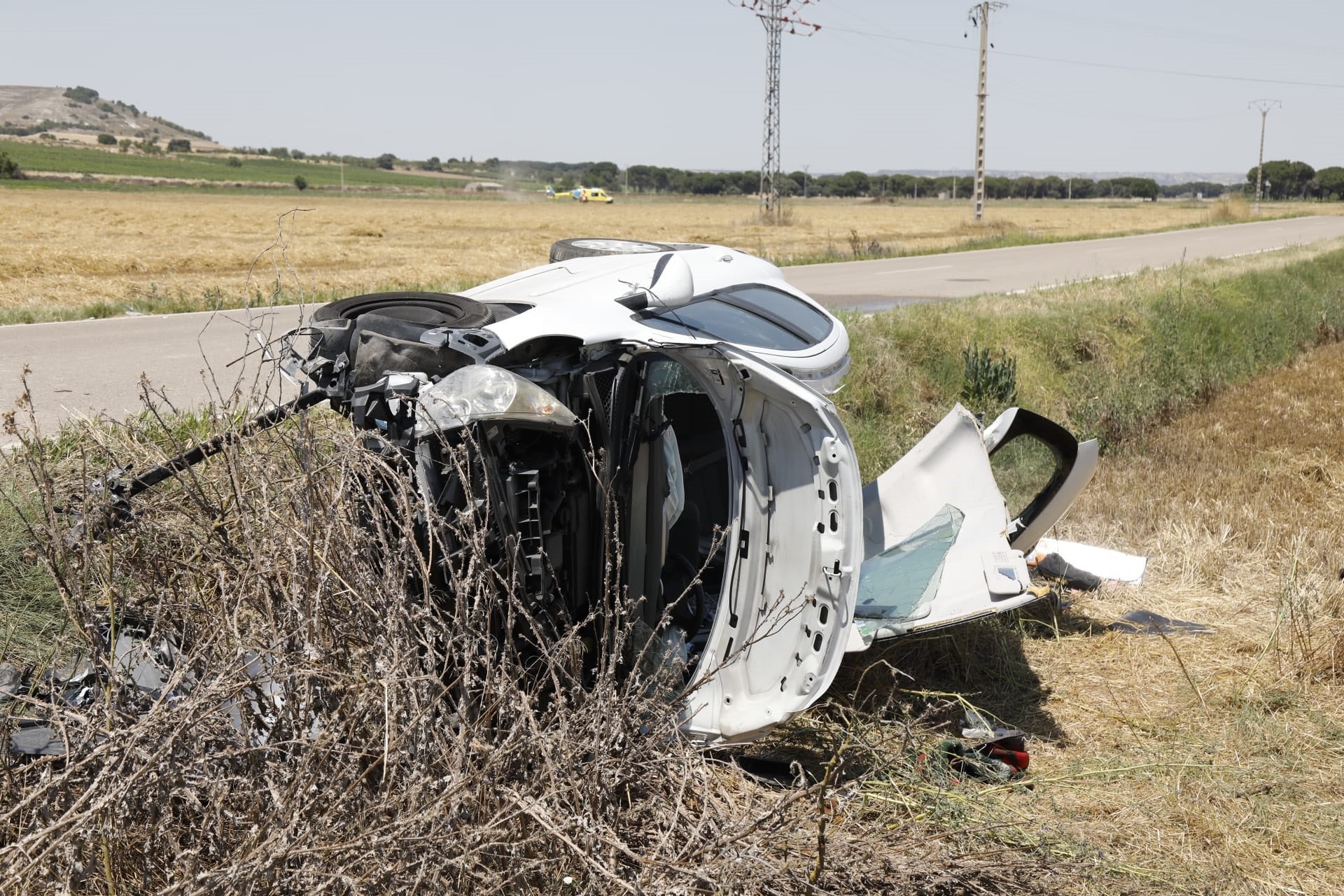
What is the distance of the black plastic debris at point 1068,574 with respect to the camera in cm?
693

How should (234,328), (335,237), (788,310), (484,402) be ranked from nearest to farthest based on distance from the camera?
(484,402) < (788,310) < (234,328) < (335,237)

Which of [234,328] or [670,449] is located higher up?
[670,449]

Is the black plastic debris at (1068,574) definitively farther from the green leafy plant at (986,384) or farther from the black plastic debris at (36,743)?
the black plastic debris at (36,743)

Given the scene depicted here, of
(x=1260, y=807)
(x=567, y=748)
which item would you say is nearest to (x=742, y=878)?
(x=567, y=748)

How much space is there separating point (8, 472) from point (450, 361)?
120 inches

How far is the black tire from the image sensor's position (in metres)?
4.16

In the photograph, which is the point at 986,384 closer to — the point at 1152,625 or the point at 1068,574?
the point at 1068,574

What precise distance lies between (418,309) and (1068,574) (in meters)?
4.50

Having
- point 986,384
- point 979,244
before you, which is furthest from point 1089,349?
point 979,244

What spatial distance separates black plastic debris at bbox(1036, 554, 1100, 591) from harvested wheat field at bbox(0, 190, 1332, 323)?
15.3 feet

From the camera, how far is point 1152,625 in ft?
20.8

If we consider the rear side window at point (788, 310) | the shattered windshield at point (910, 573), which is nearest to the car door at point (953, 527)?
the shattered windshield at point (910, 573)

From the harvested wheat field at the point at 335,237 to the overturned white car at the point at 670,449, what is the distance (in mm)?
867

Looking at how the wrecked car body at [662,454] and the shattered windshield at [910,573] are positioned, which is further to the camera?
the shattered windshield at [910,573]
